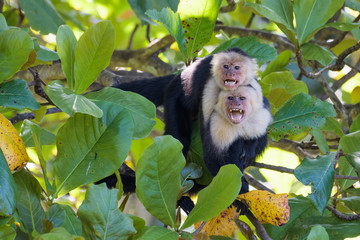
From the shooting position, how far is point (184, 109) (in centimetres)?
206

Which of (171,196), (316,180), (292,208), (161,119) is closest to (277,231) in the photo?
(292,208)

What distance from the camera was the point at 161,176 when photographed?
1.11m

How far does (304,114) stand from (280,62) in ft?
1.48

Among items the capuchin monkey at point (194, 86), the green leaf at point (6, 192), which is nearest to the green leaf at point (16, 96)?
the green leaf at point (6, 192)

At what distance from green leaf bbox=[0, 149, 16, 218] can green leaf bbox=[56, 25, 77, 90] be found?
0.31m

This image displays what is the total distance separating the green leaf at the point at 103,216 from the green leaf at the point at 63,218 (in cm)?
7

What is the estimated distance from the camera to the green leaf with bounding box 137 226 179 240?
1013 millimetres

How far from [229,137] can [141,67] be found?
1130mm

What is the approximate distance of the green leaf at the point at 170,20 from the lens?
5.41 ft

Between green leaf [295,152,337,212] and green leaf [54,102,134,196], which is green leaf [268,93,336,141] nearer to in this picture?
green leaf [295,152,337,212]

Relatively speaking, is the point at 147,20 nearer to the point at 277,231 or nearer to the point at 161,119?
the point at 161,119

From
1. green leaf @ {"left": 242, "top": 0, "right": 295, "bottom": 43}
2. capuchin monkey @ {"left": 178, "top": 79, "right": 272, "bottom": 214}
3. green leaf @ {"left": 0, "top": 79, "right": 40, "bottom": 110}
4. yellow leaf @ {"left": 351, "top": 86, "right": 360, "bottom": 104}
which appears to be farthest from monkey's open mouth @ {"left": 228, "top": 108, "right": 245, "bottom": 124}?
yellow leaf @ {"left": 351, "top": 86, "right": 360, "bottom": 104}

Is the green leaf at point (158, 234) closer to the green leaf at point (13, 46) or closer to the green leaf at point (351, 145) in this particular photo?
the green leaf at point (13, 46)

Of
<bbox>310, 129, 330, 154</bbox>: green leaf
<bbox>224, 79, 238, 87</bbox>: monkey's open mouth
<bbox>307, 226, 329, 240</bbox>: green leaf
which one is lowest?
<bbox>310, 129, 330, 154</bbox>: green leaf
